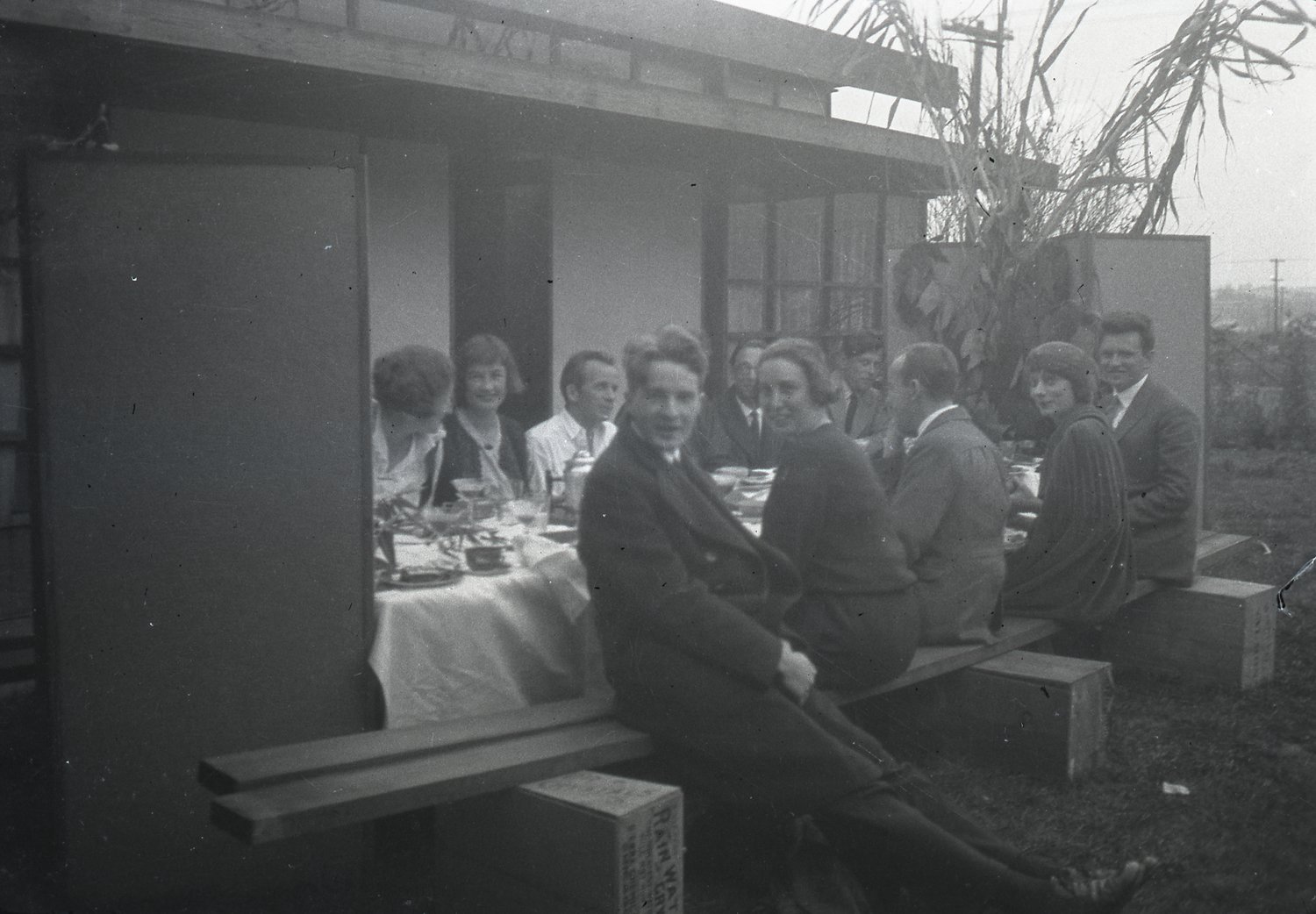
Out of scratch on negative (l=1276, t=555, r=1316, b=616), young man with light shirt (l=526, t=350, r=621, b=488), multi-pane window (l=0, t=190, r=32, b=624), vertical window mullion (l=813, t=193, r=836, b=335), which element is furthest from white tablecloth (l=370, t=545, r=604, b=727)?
vertical window mullion (l=813, t=193, r=836, b=335)

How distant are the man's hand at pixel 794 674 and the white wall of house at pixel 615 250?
2.52 meters

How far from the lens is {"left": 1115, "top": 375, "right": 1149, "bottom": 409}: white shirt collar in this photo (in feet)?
14.6

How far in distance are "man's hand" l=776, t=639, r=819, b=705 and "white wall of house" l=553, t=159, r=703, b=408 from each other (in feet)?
8.25

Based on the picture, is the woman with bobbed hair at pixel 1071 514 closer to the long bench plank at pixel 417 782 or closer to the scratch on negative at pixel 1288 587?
the scratch on negative at pixel 1288 587

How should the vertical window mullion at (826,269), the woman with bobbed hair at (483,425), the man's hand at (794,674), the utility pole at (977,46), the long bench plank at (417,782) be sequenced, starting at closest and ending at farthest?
the long bench plank at (417,782) < the man's hand at (794,674) < the utility pole at (977,46) < the woman with bobbed hair at (483,425) < the vertical window mullion at (826,269)

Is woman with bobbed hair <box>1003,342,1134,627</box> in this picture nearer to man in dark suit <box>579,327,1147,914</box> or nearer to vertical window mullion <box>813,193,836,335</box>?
man in dark suit <box>579,327,1147,914</box>

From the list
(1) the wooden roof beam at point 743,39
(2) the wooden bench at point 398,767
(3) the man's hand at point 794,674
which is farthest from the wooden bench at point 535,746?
(1) the wooden roof beam at point 743,39

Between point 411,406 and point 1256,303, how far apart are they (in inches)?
110

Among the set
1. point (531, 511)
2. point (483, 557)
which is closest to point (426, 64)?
point (531, 511)

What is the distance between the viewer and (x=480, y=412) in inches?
156

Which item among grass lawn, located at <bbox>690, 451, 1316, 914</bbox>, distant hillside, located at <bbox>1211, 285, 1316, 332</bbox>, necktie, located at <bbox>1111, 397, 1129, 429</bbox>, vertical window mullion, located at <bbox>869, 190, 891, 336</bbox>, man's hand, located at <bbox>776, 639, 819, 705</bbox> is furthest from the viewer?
vertical window mullion, located at <bbox>869, 190, 891, 336</bbox>

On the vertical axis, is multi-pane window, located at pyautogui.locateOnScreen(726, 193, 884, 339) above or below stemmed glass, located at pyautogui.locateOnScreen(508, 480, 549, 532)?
above

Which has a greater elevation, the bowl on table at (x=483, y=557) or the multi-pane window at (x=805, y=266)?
the multi-pane window at (x=805, y=266)

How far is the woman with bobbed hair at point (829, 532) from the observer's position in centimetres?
287
